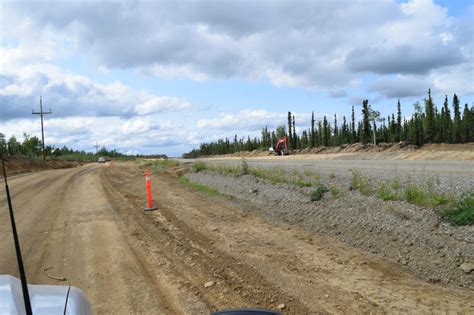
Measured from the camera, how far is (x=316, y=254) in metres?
7.35

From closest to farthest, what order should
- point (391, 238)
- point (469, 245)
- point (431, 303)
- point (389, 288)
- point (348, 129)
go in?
point (431, 303) < point (389, 288) < point (469, 245) < point (391, 238) < point (348, 129)

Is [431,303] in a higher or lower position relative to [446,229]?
lower

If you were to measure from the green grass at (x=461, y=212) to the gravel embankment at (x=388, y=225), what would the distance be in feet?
0.47

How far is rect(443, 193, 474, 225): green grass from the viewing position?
7059 mm

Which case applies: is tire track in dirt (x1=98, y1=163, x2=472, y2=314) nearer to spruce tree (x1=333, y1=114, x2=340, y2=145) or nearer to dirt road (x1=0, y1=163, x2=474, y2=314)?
dirt road (x1=0, y1=163, x2=474, y2=314)

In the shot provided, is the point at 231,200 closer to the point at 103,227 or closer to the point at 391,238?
the point at 103,227

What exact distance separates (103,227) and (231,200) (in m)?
5.12

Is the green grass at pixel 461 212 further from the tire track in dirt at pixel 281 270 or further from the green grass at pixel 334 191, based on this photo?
the green grass at pixel 334 191

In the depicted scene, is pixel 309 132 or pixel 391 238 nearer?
pixel 391 238

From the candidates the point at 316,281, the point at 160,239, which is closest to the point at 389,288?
the point at 316,281

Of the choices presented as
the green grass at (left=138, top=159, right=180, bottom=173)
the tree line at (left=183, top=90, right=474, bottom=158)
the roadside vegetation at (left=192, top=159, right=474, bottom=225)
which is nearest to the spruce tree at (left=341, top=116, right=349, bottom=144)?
the tree line at (left=183, top=90, right=474, bottom=158)

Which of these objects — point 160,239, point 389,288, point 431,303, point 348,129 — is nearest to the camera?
point 431,303

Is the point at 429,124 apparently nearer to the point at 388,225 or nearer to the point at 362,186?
the point at 362,186

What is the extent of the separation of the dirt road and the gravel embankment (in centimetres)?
39
